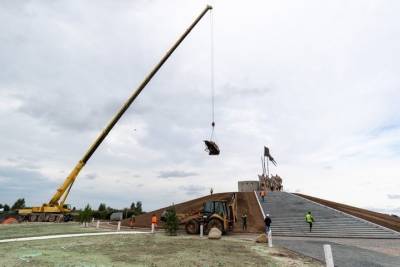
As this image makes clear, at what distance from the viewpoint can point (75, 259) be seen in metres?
9.89

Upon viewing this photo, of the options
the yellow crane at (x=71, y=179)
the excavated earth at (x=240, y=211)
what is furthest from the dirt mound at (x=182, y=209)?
the yellow crane at (x=71, y=179)

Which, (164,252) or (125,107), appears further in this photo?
(125,107)

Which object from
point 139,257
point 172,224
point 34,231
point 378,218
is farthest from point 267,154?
point 139,257

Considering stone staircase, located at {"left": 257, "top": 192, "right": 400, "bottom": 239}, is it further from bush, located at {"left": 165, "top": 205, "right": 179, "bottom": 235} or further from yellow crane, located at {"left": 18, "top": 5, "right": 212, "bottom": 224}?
yellow crane, located at {"left": 18, "top": 5, "right": 212, "bottom": 224}

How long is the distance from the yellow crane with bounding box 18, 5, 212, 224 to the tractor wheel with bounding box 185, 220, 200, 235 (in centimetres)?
1537

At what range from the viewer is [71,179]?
3362 cm

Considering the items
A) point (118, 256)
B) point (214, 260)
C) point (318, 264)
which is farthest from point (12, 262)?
point (318, 264)

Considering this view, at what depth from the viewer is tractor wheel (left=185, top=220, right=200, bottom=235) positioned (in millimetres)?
21469

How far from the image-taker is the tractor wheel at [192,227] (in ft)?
70.4

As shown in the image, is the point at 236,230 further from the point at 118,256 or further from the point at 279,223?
the point at 118,256

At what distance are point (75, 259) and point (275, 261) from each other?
6806 mm

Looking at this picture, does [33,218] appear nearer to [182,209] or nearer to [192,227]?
[182,209]

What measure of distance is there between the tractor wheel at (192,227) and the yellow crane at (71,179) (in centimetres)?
1537

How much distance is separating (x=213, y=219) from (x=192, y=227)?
5.57ft
